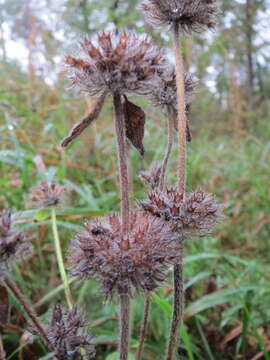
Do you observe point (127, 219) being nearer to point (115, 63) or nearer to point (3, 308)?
point (115, 63)

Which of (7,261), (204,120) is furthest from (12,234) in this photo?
(204,120)

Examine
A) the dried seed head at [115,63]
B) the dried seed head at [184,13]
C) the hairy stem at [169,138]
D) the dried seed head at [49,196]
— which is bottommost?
the dried seed head at [49,196]

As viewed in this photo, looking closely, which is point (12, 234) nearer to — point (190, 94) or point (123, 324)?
point (123, 324)

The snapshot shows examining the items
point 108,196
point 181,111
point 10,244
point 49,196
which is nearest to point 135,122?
point 181,111

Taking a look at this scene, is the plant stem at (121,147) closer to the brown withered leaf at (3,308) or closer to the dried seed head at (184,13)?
the dried seed head at (184,13)

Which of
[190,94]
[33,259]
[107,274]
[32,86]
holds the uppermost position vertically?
[32,86]

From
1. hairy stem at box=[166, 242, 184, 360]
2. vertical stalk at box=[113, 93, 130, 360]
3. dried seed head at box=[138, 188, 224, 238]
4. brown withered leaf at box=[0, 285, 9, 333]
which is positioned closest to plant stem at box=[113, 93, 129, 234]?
vertical stalk at box=[113, 93, 130, 360]

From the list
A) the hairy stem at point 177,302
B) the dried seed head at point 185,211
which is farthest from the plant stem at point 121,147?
the hairy stem at point 177,302
